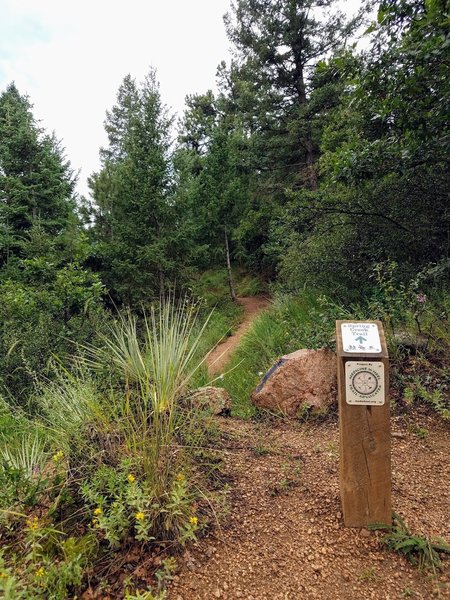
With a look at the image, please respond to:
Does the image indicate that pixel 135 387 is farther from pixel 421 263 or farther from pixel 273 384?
pixel 421 263

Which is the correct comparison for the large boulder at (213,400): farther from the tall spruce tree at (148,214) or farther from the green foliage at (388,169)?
the tall spruce tree at (148,214)

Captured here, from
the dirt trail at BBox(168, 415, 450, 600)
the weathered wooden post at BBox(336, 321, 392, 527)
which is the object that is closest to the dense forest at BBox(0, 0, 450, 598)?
the dirt trail at BBox(168, 415, 450, 600)

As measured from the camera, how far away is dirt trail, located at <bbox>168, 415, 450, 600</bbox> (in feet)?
4.64

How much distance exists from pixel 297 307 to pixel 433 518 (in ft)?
14.6

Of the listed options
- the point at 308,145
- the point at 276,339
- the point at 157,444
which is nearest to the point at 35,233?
the point at 276,339

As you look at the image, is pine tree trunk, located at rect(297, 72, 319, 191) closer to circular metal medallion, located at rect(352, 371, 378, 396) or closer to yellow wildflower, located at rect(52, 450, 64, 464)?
circular metal medallion, located at rect(352, 371, 378, 396)

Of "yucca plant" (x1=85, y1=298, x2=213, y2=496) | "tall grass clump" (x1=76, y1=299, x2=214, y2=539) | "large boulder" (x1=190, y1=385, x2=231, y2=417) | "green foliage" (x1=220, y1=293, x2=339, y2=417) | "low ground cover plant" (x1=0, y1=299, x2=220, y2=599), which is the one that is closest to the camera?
"low ground cover plant" (x1=0, y1=299, x2=220, y2=599)

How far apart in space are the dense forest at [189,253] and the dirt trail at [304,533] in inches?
8.7

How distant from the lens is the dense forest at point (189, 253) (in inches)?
68.4

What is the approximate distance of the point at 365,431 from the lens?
1636 millimetres

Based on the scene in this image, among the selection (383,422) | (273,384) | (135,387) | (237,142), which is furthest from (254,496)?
(237,142)

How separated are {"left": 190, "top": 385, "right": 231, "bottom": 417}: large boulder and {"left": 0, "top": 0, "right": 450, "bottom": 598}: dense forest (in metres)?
0.24

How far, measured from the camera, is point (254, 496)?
77.4 inches

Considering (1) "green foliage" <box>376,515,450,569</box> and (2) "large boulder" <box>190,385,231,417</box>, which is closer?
(1) "green foliage" <box>376,515,450,569</box>
